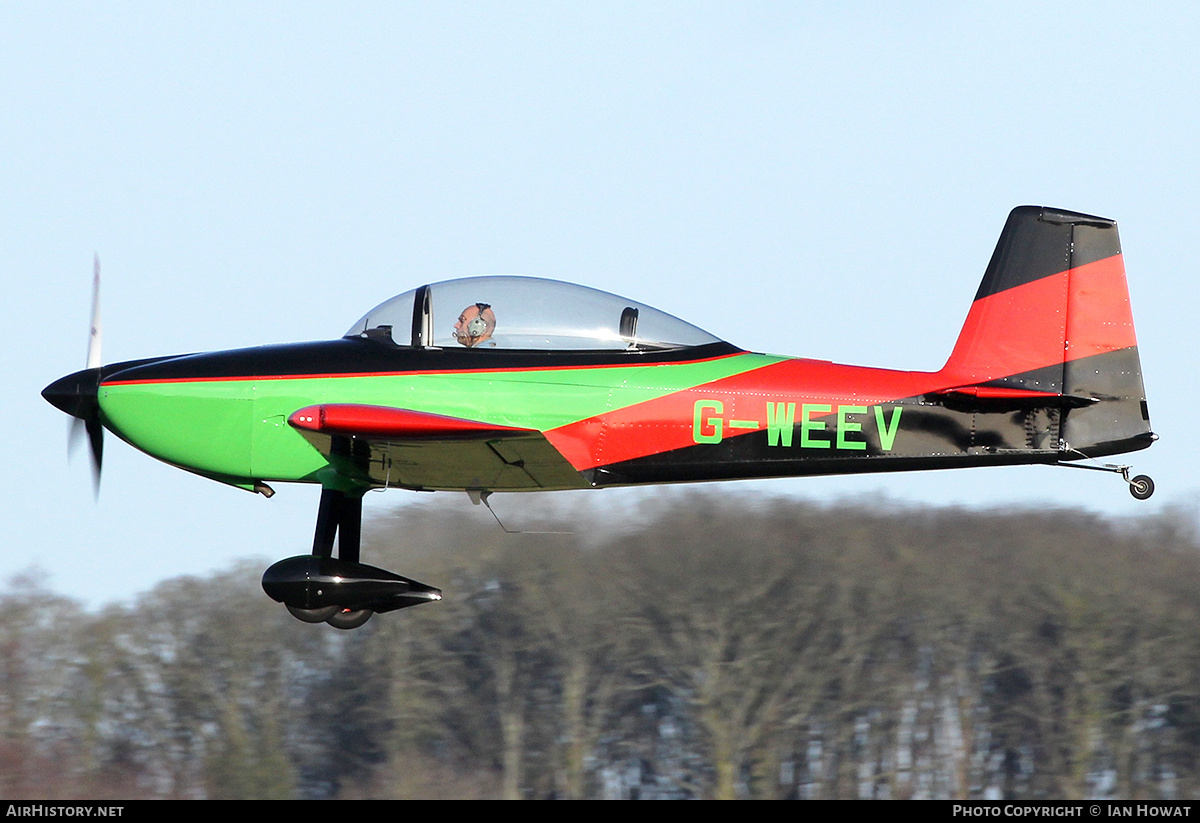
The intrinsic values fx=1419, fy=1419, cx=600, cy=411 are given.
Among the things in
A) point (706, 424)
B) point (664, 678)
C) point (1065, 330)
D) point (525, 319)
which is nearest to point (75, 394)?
point (525, 319)

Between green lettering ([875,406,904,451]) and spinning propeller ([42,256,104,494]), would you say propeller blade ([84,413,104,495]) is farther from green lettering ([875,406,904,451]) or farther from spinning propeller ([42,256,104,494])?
green lettering ([875,406,904,451])

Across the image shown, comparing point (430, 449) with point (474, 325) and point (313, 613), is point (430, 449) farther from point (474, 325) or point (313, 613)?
point (313, 613)

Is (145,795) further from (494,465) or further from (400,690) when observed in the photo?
(494,465)

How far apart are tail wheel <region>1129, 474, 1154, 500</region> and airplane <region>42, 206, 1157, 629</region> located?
1cm

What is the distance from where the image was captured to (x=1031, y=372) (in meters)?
9.69

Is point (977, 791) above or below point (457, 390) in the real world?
below

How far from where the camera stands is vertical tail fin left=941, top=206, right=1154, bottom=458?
9562mm

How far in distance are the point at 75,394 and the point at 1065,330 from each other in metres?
7.03

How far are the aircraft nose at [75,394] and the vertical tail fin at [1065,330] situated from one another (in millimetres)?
6091

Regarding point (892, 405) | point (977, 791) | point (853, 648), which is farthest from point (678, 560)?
point (892, 405)

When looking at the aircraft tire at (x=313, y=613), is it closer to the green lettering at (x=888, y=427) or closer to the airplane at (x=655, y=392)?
the airplane at (x=655, y=392)

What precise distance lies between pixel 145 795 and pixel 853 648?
12.7m

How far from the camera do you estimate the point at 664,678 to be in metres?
26.0

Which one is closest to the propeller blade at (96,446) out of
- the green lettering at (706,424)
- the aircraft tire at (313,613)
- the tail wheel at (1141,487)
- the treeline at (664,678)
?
the aircraft tire at (313,613)
